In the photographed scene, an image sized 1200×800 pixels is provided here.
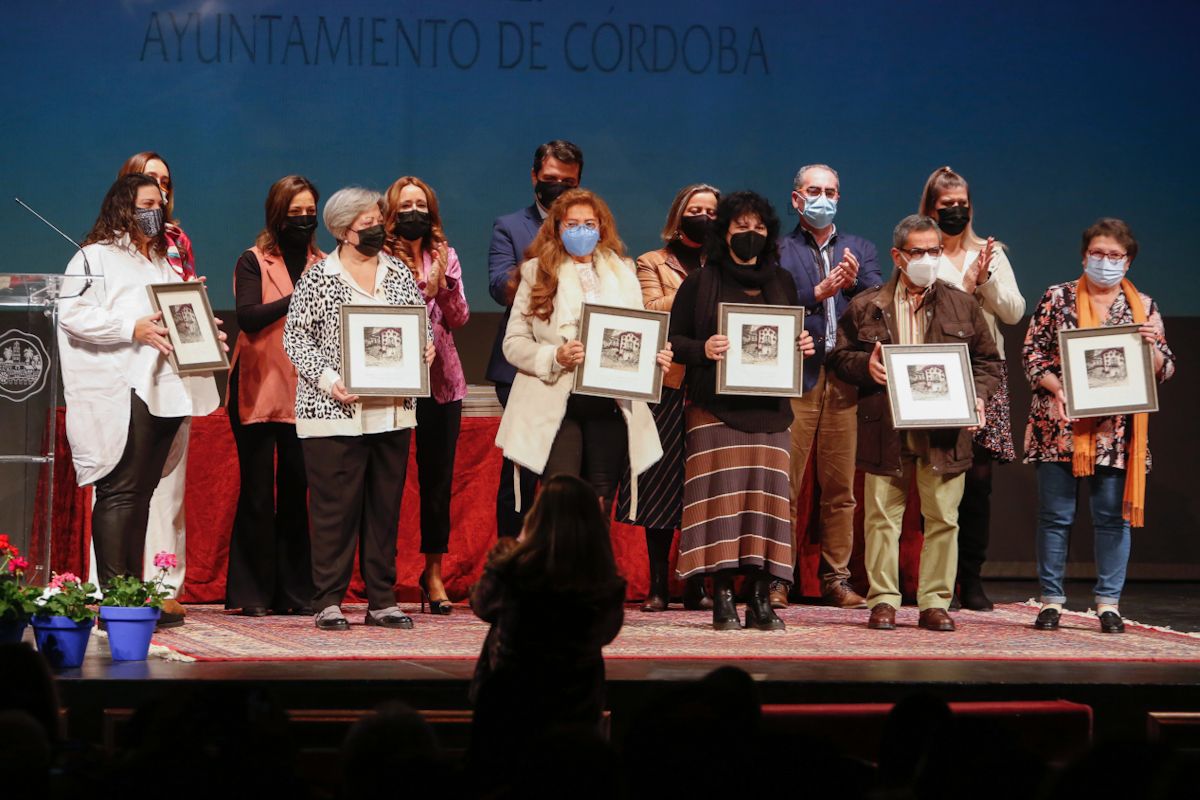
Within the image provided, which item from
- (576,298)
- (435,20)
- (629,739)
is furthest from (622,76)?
(629,739)

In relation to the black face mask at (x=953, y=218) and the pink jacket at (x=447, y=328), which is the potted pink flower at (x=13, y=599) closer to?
the pink jacket at (x=447, y=328)

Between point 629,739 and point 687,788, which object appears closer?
point 687,788

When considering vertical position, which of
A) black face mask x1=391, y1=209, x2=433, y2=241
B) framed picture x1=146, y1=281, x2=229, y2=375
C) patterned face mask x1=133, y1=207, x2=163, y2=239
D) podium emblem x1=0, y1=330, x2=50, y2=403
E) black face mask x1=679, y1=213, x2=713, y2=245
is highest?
black face mask x1=679, y1=213, x2=713, y2=245

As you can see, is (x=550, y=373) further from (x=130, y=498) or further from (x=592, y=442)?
(x=130, y=498)

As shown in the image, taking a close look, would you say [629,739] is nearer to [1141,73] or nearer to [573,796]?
[573,796]

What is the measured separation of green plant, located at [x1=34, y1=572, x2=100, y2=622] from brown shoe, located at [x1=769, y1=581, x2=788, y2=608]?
2826 millimetres

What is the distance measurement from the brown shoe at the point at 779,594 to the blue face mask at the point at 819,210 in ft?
4.88

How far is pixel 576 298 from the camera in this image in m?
5.42

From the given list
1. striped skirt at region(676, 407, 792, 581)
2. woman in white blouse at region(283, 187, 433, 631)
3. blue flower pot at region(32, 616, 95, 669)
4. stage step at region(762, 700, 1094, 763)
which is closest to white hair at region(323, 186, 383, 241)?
woman in white blouse at region(283, 187, 433, 631)

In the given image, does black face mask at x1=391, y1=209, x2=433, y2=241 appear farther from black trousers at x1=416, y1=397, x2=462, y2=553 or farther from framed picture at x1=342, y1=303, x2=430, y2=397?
black trousers at x1=416, y1=397, x2=462, y2=553

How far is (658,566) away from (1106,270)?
2.07 m

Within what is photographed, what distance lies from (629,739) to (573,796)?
0.35m

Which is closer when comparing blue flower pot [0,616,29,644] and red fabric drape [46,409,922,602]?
blue flower pot [0,616,29,644]

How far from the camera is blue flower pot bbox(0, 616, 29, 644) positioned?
4176 mm
